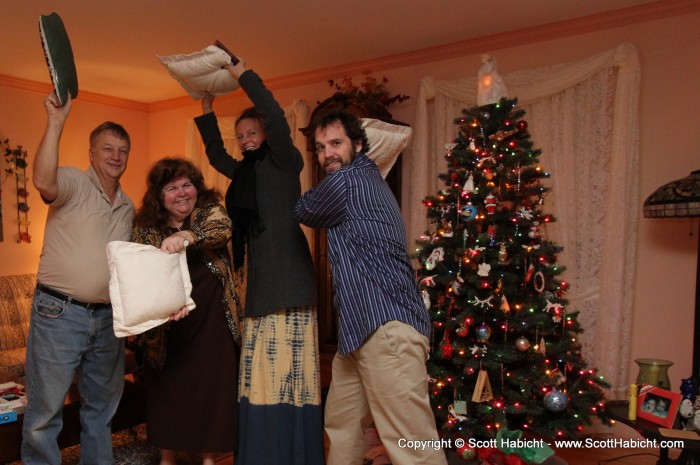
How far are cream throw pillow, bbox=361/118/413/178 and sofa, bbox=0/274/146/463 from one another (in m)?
1.75

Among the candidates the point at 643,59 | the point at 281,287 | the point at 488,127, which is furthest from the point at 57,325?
the point at 643,59

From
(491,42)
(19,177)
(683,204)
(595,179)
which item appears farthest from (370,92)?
(19,177)

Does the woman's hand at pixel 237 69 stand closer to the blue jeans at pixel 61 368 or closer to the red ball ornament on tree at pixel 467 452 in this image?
the blue jeans at pixel 61 368

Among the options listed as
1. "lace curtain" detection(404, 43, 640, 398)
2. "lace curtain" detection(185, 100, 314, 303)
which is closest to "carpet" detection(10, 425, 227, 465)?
"lace curtain" detection(185, 100, 314, 303)

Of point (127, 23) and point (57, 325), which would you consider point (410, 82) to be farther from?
point (57, 325)

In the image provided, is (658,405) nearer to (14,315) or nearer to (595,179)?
(595,179)

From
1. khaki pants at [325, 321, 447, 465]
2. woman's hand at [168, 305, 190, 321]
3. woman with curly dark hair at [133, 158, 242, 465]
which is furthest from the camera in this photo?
woman with curly dark hair at [133, 158, 242, 465]

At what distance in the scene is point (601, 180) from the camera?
353cm

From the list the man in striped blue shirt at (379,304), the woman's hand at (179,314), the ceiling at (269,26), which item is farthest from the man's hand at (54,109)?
the ceiling at (269,26)

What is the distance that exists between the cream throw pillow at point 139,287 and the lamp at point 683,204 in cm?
244

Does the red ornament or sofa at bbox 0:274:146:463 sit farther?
the red ornament

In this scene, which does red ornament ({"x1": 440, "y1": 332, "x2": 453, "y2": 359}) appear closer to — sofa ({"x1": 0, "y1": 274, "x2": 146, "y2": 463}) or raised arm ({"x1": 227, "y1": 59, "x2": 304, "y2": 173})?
raised arm ({"x1": 227, "y1": 59, "x2": 304, "y2": 173})

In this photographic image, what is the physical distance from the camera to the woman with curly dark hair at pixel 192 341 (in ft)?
7.56

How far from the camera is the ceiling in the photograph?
3346mm
